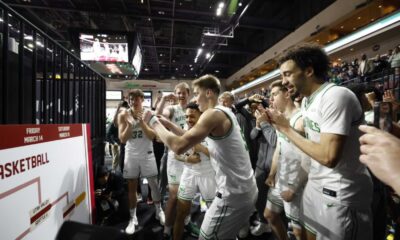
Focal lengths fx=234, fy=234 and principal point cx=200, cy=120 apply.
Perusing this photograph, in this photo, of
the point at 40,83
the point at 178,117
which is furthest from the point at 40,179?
the point at 178,117

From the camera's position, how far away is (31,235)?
55.1 inches

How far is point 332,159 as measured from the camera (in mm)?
1283

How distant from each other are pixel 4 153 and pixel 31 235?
58cm

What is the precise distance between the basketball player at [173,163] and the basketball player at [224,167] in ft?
3.55

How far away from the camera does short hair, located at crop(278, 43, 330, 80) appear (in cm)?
160

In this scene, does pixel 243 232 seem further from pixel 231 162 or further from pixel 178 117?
pixel 178 117

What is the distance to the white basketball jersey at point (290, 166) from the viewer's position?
2.15 metres

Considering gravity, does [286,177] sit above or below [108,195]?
above

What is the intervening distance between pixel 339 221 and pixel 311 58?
3.41ft

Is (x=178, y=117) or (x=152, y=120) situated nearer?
(x=152, y=120)

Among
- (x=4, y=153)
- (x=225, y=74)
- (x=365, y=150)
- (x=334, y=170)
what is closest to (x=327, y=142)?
(x=334, y=170)

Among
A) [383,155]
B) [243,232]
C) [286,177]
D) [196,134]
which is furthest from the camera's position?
[243,232]

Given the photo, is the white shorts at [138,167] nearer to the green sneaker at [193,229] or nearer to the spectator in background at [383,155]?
the green sneaker at [193,229]

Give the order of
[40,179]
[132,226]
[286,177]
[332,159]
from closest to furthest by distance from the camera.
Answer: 1. [332,159]
2. [40,179]
3. [286,177]
4. [132,226]
